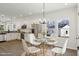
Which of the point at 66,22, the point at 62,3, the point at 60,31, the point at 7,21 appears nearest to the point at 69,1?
the point at 62,3

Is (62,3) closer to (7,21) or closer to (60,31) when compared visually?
(60,31)

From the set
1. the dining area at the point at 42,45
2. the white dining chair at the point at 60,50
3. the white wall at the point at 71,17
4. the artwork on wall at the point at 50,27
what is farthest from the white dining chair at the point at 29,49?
the white wall at the point at 71,17

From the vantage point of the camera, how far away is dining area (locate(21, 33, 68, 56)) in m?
2.73

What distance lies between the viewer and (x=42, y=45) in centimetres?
273

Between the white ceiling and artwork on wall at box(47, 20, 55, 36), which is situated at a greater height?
the white ceiling

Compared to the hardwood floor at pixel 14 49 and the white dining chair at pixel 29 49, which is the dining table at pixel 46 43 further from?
the white dining chair at pixel 29 49

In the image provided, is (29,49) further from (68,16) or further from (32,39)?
(68,16)

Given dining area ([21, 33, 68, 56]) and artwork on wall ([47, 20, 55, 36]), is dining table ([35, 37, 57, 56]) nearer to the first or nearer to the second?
dining area ([21, 33, 68, 56])

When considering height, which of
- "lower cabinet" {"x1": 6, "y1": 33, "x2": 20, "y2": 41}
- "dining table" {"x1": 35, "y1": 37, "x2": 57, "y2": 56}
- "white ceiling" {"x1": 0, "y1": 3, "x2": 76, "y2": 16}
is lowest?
"dining table" {"x1": 35, "y1": 37, "x2": 57, "y2": 56}

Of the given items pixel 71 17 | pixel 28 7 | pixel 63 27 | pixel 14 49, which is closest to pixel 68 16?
pixel 71 17

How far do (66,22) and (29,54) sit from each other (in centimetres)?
113

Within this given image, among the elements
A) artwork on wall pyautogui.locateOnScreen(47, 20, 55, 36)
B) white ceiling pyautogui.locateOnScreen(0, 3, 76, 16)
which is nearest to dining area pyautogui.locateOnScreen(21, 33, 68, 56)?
artwork on wall pyautogui.locateOnScreen(47, 20, 55, 36)

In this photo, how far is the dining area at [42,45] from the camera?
2.73 metres

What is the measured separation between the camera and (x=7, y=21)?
268cm
